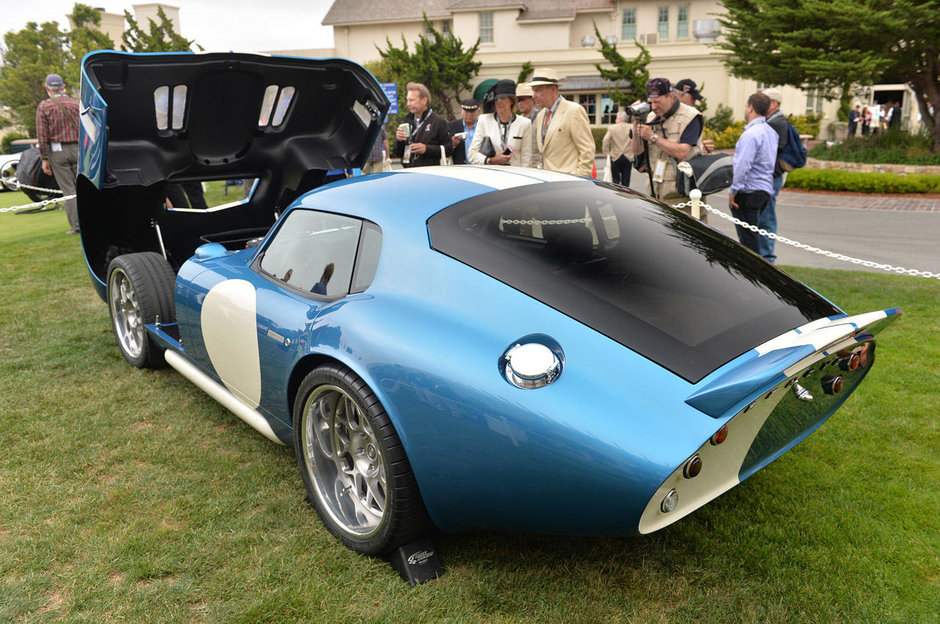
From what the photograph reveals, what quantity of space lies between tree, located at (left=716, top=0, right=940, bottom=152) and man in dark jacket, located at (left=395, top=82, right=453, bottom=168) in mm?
12439

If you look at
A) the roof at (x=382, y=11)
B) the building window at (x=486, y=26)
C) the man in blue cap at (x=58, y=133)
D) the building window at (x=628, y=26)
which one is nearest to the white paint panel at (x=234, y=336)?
the man in blue cap at (x=58, y=133)

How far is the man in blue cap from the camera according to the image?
29.2 feet

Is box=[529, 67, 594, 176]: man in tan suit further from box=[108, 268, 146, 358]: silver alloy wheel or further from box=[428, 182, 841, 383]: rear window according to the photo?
box=[108, 268, 146, 358]: silver alloy wheel

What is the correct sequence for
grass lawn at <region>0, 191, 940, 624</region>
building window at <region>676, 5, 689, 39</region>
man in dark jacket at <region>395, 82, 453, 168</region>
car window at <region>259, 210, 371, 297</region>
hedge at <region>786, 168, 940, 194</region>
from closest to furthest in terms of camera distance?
grass lawn at <region>0, 191, 940, 624</region>
car window at <region>259, 210, 371, 297</region>
man in dark jacket at <region>395, 82, 453, 168</region>
hedge at <region>786, 168, 940, 194</region>
building window at <region>676, 5, 689, 39</region>

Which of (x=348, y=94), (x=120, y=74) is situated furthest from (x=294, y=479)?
(x=348, y=94)

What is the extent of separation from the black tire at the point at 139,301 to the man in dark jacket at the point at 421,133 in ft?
12.1

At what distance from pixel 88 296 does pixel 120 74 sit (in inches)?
128

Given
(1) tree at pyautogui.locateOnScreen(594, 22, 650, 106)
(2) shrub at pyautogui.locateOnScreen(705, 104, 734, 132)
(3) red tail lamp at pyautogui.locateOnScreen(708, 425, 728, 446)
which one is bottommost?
(3) red tail lamp at pyautogui.locateOnScreen(708, 425, 728, 446)

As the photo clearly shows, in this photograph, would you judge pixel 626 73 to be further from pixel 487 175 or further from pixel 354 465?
pixel 354 465

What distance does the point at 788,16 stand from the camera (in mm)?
16984

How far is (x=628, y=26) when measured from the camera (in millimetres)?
38656

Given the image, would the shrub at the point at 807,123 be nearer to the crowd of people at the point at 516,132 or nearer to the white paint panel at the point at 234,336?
the crowd of people at the point at 516,132

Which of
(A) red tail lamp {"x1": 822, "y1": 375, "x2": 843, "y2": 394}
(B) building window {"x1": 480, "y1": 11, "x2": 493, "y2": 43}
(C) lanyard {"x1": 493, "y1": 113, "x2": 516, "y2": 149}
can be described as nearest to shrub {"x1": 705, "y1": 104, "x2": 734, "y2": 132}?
(B) building window {"x1": 480, "y1": 11, "x2": 493, "y2": 43}

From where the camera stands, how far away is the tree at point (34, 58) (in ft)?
169
